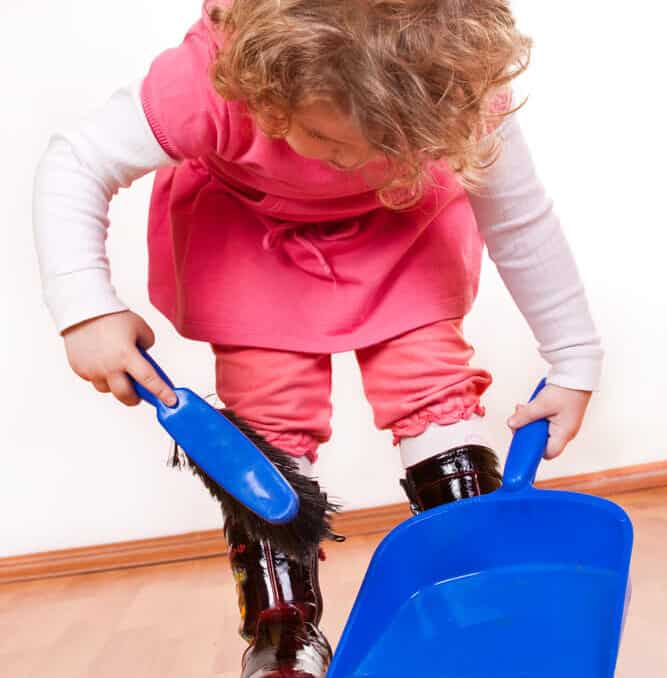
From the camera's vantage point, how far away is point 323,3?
0.60m

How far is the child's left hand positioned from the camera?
2.59 ft

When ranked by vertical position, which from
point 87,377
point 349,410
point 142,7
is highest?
point 142,7

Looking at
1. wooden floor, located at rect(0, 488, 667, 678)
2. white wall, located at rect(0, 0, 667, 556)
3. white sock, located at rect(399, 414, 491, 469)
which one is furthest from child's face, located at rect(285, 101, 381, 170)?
white wall, located at rect(0, 0, 667, 556)

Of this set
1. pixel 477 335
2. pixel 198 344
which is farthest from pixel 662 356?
pixel 198 344

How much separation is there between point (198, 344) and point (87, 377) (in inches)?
22.9

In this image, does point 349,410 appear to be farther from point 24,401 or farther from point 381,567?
point 381,567

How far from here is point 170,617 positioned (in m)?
1.14

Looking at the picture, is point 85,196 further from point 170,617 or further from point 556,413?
point 170,617

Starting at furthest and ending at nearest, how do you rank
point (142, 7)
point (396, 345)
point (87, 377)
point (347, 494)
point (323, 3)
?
point (347, 494) → point (142, 7) → point (396, 345) → point (87, 377) → point (323, 3)

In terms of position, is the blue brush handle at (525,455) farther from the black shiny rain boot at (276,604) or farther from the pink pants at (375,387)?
the black shiny rain boot at (276,604)

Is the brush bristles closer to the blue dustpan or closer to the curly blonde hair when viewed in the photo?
the blue dustpan

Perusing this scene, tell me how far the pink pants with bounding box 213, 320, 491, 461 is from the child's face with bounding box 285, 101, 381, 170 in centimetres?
20

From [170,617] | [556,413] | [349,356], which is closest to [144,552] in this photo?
[170,617]

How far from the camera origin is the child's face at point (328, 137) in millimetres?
622
